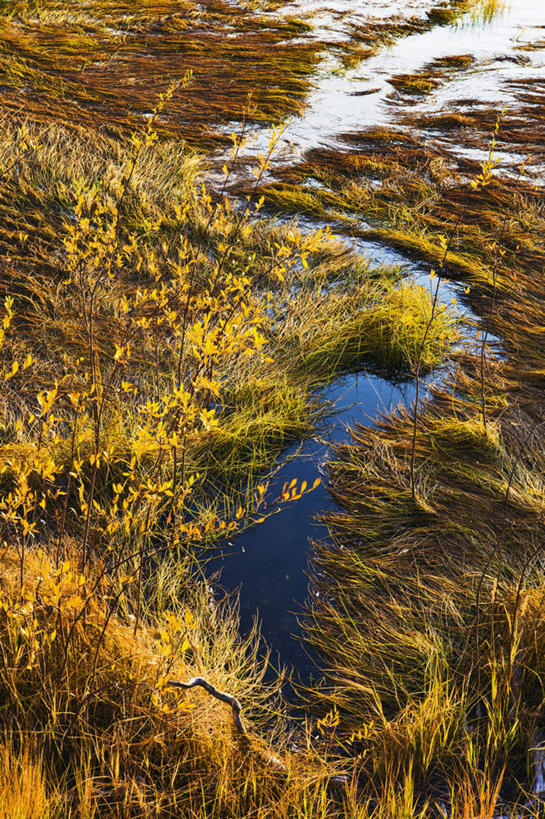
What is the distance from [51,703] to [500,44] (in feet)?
36.8

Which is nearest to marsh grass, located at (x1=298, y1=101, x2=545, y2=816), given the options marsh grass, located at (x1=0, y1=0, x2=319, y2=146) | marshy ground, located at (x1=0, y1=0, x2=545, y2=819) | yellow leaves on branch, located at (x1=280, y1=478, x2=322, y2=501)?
marshy ground, located at (x1=0, y1=0, x2=545, y2=819)

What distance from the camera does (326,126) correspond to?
Answer: 6535 millimetres

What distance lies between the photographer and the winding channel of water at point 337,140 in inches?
87.4

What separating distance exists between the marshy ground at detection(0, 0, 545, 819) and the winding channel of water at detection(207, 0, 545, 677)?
0.05 meters

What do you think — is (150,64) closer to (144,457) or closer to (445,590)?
(144,457)

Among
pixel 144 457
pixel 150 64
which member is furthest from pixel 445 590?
pixel 150 64

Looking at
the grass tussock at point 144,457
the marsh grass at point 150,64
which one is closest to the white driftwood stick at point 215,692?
the grass tussock at point 144,457

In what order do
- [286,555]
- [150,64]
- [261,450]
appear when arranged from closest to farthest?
[286,555]
[261,450]
[150,64]

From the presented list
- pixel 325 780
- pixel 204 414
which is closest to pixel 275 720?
pixel 325 780

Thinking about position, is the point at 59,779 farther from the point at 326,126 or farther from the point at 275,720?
the point at 326,126

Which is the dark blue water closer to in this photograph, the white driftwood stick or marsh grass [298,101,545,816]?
marsh grass [298,101,545,816]

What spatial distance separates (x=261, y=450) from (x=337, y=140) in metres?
4.62

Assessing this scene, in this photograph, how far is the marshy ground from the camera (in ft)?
5.03

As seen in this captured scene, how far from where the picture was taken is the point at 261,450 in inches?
109
